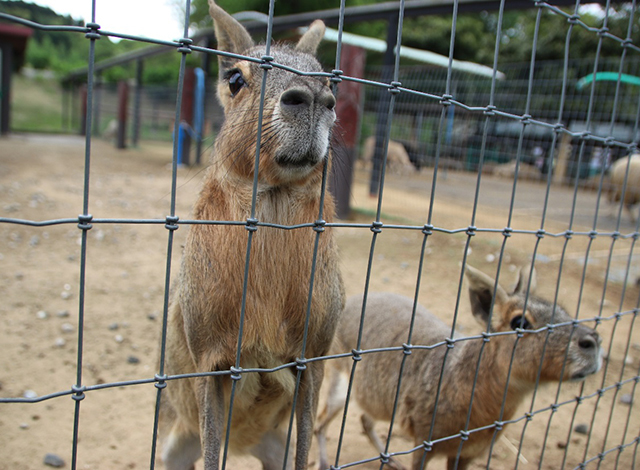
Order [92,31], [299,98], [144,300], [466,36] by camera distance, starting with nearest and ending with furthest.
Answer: [92,31]
[299,98]
[144,300]
[466,36]

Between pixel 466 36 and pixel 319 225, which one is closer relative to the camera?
pixel 319 225

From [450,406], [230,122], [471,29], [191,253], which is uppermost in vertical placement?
[471,29]

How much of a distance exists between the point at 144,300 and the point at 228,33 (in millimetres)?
3320

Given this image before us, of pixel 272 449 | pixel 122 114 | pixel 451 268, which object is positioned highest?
pixel 122 114

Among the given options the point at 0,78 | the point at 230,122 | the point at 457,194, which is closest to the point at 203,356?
the point at 230,122

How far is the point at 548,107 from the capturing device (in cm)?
1167

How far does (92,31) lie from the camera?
3.44 ft

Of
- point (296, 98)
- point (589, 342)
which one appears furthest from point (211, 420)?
point (589, 342)

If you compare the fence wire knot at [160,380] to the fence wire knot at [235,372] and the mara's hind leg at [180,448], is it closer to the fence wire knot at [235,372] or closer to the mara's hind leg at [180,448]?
the fence wire knot at [235,372]

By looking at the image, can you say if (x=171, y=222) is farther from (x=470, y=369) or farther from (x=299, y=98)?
(x=470, y=369)

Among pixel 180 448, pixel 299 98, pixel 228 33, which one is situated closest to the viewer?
pixel 299 98

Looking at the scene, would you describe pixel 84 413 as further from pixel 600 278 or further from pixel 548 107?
pixel 548 107

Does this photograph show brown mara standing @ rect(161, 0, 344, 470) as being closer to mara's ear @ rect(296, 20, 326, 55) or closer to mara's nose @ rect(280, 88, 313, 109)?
mara's nose @ rect(280, 88, 313, 109)

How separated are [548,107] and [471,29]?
12559 millimetres
